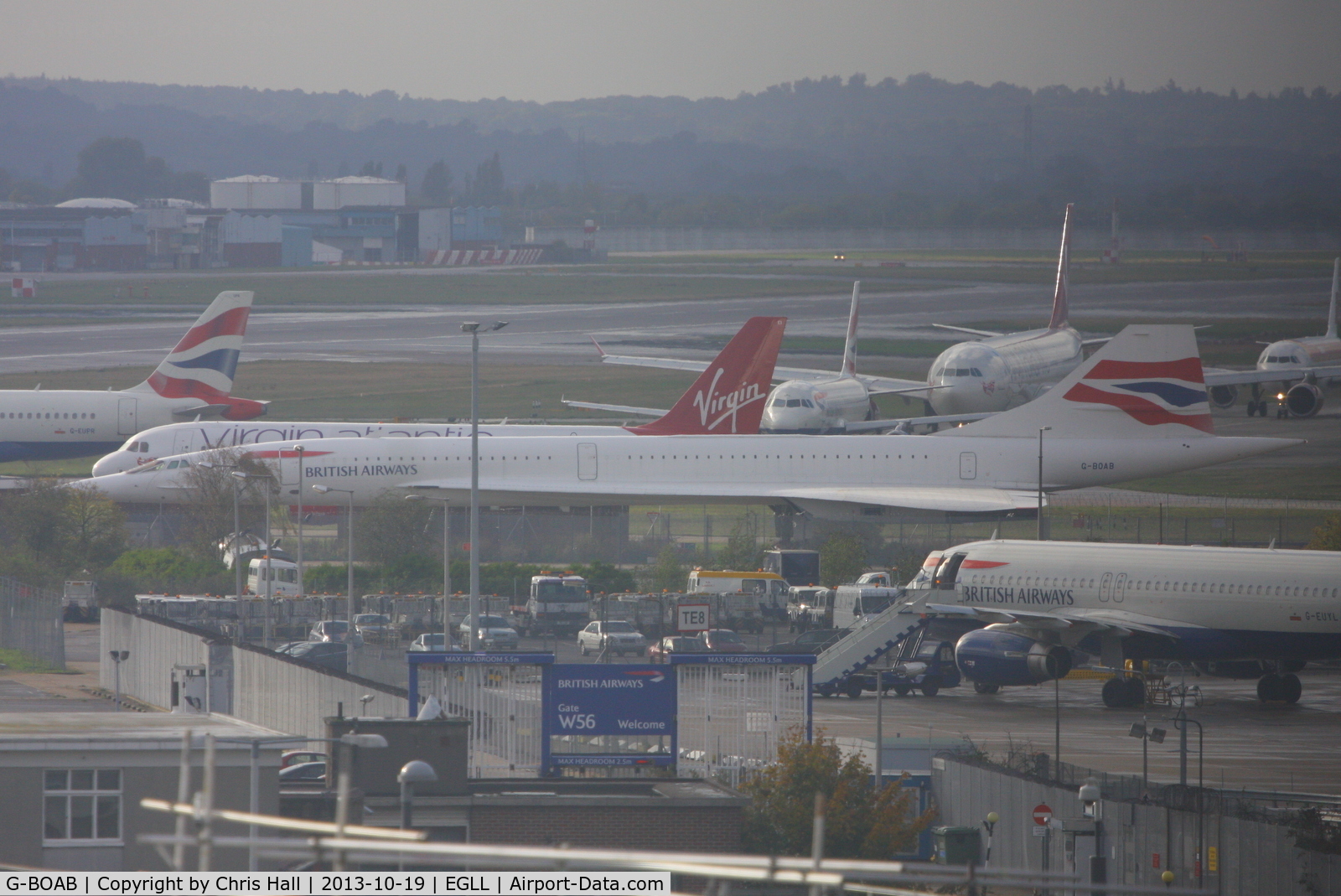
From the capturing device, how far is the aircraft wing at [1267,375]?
88562 mm

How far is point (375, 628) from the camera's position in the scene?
42656 mm

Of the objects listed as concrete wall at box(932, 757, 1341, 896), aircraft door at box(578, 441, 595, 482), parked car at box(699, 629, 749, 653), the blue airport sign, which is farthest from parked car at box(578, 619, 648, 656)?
→ the blue airport sign

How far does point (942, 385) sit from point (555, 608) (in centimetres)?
4486

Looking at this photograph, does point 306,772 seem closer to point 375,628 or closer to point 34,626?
point 375,628

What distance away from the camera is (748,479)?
188ft

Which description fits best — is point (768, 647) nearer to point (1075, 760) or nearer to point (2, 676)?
point (1075, 760)

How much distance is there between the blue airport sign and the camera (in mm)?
24359

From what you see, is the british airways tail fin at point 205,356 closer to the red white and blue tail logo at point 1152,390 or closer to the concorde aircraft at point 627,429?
the concorde aircraft at point 627,429

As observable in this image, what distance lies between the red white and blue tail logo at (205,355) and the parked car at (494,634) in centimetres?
3660

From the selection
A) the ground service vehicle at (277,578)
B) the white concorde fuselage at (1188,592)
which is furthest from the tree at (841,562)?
the ground service vehicle at (277,578)

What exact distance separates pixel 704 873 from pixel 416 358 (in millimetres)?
121054

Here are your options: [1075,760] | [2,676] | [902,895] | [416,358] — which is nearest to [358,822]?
[902,895]

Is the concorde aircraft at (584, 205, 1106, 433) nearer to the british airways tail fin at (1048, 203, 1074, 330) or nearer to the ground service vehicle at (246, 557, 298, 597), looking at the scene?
the british airways tail fin at (1048, 203, 1074, 330)

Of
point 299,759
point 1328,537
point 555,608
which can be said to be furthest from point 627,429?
point 299,759
